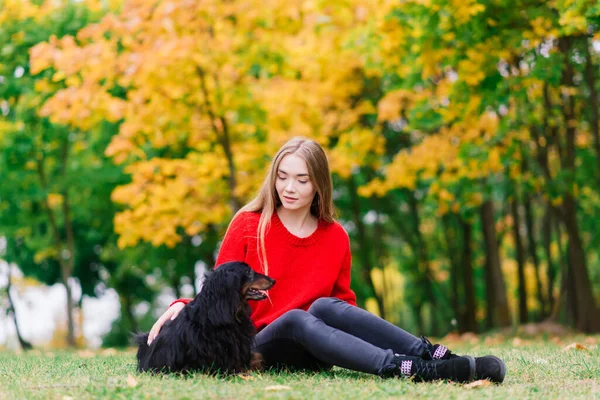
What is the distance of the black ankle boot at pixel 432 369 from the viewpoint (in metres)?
4.00

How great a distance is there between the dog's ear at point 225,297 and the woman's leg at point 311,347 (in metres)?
0.39

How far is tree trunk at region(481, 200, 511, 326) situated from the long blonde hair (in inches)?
428

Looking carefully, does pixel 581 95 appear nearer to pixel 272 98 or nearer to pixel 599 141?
pixel 599 141

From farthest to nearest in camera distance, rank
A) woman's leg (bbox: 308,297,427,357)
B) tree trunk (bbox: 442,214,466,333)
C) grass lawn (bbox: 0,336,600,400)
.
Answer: tree trunk (bbox: 442,214,466,333) < woman's leg (bbox: 308,297,427,357) < grass lawn (bbox: 0,336,600,400)

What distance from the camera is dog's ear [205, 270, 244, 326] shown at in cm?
409

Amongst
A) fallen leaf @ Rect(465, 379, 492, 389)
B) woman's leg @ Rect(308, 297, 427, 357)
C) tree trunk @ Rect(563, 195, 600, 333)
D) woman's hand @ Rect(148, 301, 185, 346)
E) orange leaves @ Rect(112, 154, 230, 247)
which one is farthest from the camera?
orange leaves @ Rect(112, 154, 230, 247)

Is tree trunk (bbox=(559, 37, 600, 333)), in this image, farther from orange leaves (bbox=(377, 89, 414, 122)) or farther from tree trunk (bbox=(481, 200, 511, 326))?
orange leaves (bbox=(377, 89, 414, 122))

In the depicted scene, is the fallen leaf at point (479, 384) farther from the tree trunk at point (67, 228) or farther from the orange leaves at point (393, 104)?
the tree trunk at point (67, 228)

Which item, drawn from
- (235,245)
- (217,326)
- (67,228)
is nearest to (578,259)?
(235,245)

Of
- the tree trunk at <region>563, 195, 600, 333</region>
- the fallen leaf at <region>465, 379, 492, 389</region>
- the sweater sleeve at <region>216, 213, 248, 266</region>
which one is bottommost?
the tree trunk at <region>563, 195, 600, 333</region>

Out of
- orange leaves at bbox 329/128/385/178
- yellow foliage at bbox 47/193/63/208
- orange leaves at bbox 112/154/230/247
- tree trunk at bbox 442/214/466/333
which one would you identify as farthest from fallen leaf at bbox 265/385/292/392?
yellow foliage at bbox 47/193/63/208

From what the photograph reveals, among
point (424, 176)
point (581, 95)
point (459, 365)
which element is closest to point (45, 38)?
point (424, 176)

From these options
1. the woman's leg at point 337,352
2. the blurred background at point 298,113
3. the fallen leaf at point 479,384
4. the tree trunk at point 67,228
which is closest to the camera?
the fallen leaf at point 479,384

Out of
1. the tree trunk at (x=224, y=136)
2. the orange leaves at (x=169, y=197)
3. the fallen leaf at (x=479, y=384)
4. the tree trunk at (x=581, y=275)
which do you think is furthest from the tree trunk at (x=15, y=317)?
the fallen leaf at (x=479, y=384)
